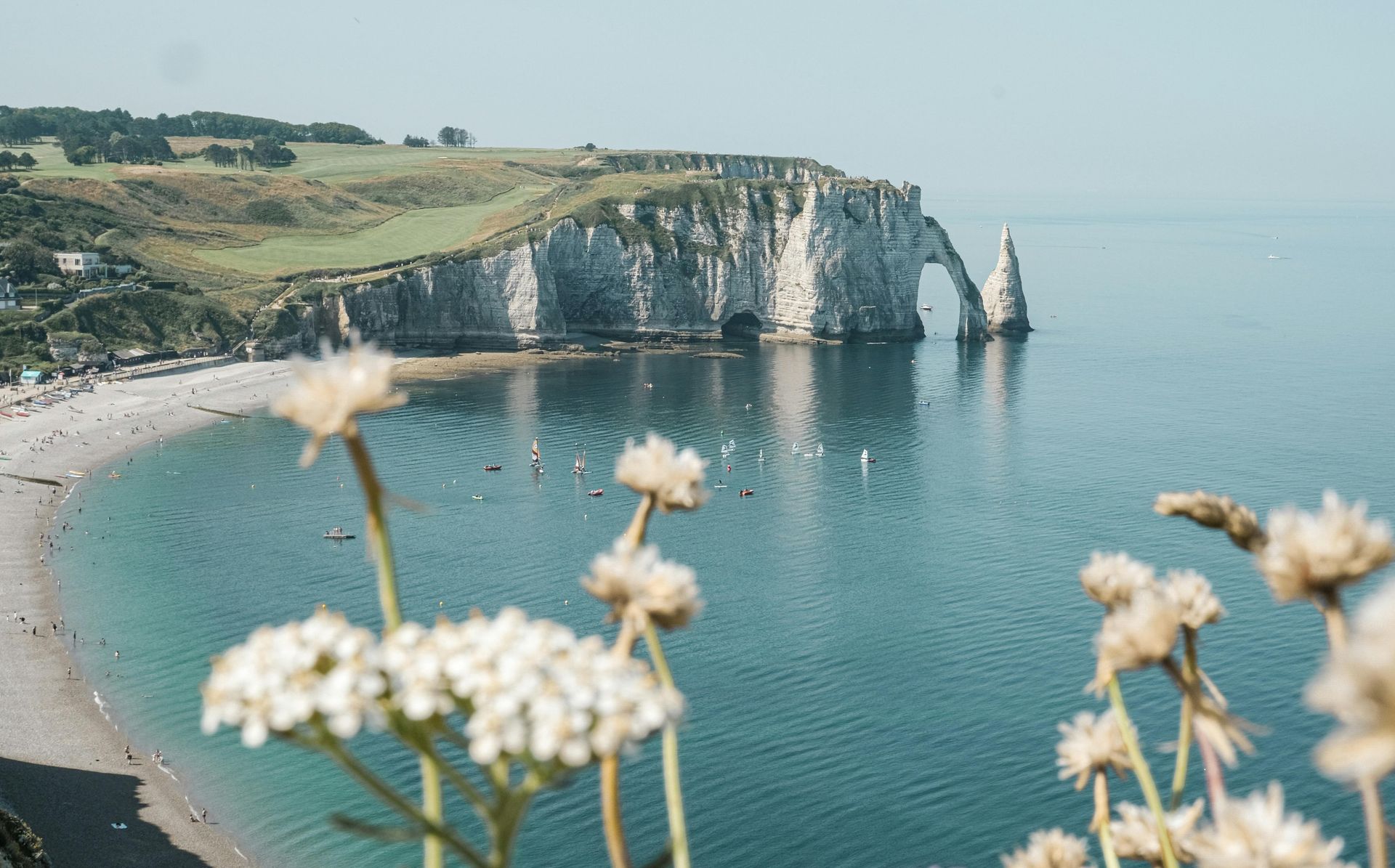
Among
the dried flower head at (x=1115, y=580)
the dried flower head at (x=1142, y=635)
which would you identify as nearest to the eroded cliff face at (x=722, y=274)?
the dried flower head at (x=1115, y=580)

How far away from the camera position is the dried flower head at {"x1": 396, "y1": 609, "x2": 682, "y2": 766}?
3.93 m

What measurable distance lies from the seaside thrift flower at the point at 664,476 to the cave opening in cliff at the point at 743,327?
17733cm

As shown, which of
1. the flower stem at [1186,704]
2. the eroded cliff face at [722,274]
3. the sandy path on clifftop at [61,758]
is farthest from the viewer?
the eroded cliff face at [722,274]

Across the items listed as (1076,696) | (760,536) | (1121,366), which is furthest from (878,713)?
(1121,366)

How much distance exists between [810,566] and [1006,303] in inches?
4685

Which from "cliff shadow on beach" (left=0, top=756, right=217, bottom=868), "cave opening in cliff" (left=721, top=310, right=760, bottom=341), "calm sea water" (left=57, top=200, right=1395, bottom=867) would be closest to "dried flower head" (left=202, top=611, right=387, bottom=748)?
"calm sea water" (left=57, top=200, right=1395, bottom=867)

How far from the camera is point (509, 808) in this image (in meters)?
4.33

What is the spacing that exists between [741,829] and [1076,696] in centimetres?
1911

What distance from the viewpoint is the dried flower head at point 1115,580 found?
6184mm

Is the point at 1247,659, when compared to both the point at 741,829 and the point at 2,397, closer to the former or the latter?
the point at 741,829

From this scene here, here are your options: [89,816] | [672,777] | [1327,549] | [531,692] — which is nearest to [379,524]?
[531,692]

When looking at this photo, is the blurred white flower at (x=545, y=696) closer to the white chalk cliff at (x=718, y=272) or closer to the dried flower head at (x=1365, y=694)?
the dried flower head at (x=1365, y=694)

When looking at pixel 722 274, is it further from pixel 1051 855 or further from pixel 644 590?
pixel 644 590

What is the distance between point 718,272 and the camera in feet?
586
